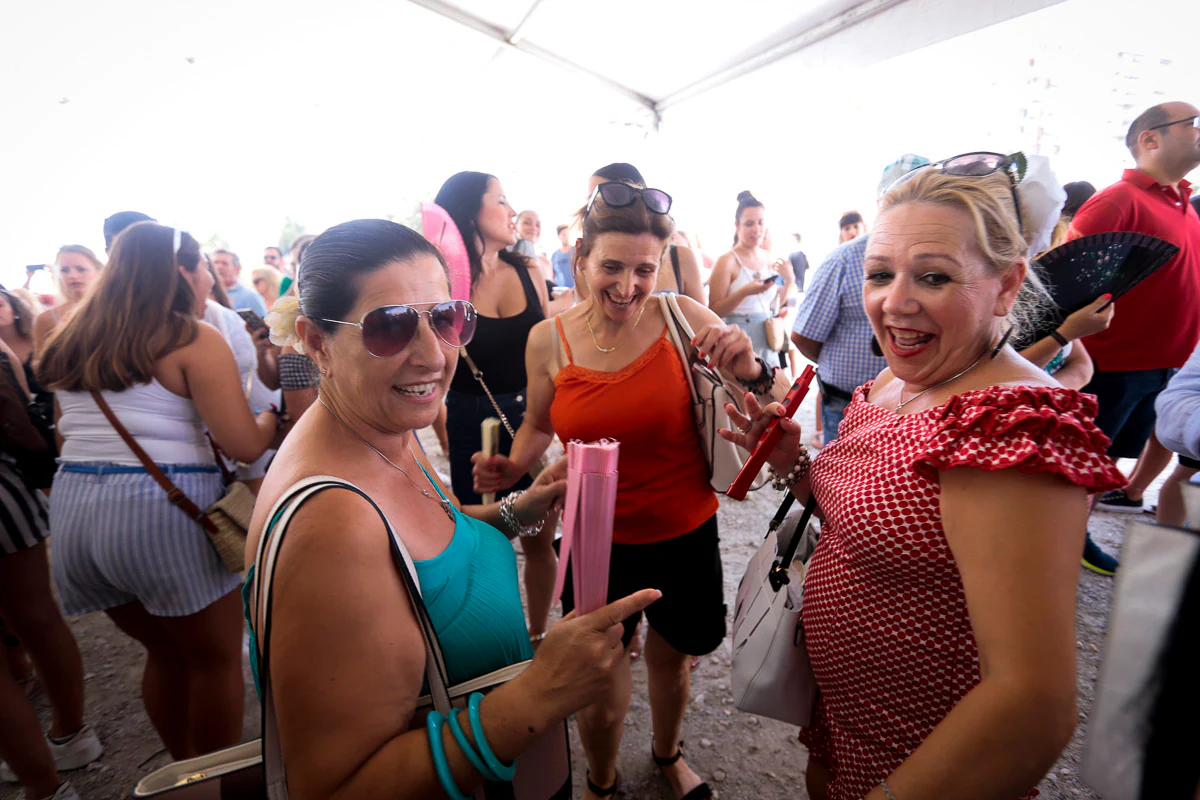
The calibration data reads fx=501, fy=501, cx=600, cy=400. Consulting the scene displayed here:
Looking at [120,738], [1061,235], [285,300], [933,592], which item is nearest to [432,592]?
[285,300]

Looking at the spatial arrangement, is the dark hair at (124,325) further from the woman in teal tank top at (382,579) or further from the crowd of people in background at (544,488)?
the woman in teal tank top at (382,579)

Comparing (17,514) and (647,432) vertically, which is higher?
(647,432)

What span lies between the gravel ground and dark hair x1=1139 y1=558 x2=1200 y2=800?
221cm

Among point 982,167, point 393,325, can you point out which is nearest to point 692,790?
point 393,325

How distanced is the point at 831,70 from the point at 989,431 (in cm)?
656

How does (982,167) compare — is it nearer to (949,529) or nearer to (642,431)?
(949,529)

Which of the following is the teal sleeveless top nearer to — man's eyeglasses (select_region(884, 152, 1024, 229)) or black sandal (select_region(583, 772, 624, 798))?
black sandal (select_region(583, 772, 624, 798))

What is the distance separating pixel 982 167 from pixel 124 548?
10.2ft

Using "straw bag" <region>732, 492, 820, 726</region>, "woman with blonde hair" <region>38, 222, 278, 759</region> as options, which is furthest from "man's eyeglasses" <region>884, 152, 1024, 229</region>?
"woman with blonde hair" <region>38, 222, 278, 759</region>

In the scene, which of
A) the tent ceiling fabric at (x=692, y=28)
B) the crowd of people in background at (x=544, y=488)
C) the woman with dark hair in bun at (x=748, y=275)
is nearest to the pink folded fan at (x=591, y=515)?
the crowd of people in background at (x=544, y=488)

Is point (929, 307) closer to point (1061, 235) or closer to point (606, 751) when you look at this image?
point (606, 751)

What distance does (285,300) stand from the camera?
1.40 m

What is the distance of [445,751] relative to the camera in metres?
0.89

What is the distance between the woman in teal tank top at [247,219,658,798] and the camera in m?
0.82
